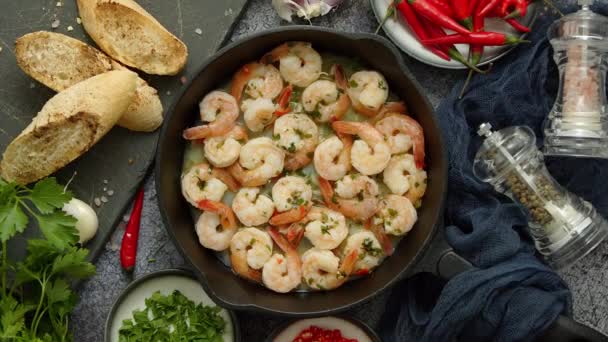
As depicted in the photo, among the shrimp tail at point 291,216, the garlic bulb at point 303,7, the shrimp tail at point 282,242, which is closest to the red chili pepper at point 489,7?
the garlic bulb at point 303,7

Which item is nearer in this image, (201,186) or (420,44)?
(201,186)

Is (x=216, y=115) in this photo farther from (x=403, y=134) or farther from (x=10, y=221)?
(x=10, y=221)

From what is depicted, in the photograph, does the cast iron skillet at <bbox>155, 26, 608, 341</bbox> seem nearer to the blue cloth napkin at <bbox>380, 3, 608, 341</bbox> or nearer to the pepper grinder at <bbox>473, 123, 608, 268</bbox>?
the blue cloth napkin at <bbox>380, 3, 608, 341</bbox>

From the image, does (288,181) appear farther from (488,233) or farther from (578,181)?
(578,181)

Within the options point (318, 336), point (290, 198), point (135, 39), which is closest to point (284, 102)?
point (290, 198)

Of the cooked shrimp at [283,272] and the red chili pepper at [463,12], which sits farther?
the red chili pepper at [463,12]

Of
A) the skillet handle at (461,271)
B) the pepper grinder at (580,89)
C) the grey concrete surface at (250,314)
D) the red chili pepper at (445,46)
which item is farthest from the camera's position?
the grey concrete surface at (250,314)

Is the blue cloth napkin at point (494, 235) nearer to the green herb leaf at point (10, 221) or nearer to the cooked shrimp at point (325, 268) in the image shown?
the cooked shrimp at point (325, 268)
